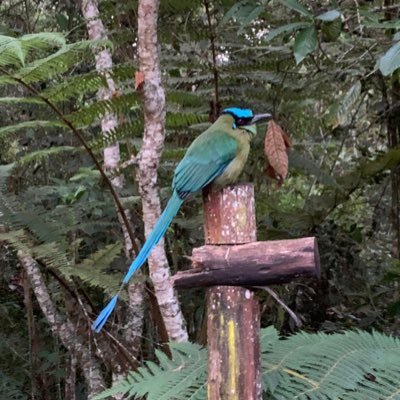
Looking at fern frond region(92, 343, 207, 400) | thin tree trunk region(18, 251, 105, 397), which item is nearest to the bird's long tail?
fern frond region(92, 343, 207, 400)

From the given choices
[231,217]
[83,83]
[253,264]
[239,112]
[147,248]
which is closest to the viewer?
[253,264]

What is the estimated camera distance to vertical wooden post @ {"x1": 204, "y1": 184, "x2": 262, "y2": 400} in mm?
1601

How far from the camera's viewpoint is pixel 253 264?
5.14ft

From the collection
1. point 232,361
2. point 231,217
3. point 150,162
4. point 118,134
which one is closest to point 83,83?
point 118,134

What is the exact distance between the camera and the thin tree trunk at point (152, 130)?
89.5 inches

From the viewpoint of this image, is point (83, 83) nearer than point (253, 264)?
No

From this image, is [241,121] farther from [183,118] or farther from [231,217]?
[183,118]

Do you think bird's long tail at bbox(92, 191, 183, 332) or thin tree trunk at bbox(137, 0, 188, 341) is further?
thin tree trunk at bbox(137, 0, 188, 341)

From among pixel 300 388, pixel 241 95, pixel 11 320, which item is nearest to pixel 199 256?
pixel 300 388

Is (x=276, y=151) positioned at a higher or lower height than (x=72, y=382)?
higher

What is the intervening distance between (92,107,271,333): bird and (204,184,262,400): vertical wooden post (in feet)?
0.68

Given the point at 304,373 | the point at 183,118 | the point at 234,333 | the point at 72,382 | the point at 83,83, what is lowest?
the point at 72,382

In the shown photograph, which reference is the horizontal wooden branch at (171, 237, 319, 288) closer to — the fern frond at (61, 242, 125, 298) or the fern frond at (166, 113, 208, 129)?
the fern frond at (61, 242, 125, 298)

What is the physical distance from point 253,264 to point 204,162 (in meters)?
0.49
